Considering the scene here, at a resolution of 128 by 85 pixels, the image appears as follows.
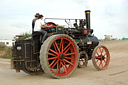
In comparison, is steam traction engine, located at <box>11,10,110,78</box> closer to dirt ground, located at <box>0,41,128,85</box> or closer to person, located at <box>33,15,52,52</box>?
person, located at <box>33,15,52,52</box>

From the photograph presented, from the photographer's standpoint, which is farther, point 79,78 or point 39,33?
point 39,33

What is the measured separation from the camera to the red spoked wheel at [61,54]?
5818 millimetres

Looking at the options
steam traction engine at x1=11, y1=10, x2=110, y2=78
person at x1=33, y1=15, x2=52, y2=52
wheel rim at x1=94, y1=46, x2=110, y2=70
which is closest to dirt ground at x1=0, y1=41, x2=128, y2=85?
steam traction engine at x1=11, y1=10, x2=110, y2=78

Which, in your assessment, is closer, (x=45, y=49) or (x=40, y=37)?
(x=45, y=49)

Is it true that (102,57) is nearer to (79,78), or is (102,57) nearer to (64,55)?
(79,78)

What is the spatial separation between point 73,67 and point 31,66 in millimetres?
1557

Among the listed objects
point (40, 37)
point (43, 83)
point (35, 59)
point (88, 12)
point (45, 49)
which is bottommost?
point (43, 83)

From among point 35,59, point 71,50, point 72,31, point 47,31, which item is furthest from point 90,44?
point 35,59

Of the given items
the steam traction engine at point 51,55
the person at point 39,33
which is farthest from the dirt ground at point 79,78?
the person at point 39,33

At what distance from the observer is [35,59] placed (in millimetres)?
6324

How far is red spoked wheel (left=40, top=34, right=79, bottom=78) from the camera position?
5.82m

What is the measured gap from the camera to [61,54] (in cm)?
613

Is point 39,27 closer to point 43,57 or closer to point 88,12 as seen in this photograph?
point 43,57

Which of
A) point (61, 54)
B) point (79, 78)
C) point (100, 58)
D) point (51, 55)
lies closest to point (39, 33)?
point (51, 55)
